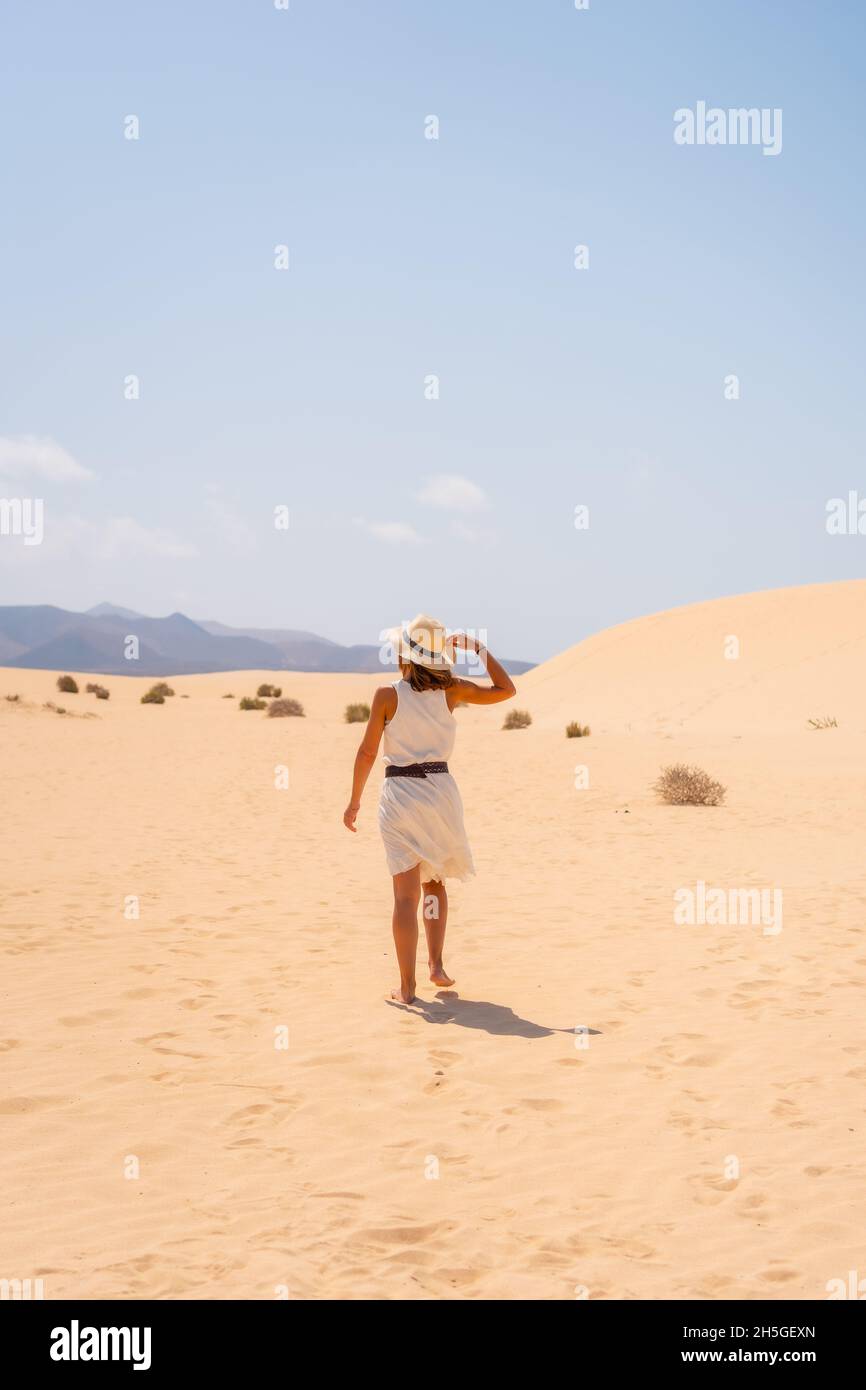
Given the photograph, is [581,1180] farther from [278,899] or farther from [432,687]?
[278,899]

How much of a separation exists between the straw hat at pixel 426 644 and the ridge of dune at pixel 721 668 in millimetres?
25703

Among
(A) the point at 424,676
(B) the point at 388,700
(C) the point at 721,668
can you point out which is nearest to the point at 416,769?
(B) the point at 388,700

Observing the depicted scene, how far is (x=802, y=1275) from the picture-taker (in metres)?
3.51

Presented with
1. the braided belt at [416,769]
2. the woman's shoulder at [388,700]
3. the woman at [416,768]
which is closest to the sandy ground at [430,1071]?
the woman at [416,768]

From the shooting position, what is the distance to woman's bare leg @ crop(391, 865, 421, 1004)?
6453 mm

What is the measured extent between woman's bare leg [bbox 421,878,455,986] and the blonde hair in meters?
1.17

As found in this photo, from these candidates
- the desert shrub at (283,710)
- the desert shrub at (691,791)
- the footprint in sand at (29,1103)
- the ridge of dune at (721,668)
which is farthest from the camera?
the desert shrub at (283,710)

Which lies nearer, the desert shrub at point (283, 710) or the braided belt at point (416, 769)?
the braided belt at point (416, 769)

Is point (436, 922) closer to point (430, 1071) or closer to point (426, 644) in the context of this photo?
point (430, 1071)

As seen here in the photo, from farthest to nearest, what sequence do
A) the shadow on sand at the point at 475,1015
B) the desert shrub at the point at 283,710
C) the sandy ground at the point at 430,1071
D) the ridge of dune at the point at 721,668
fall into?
the desert shrub at the point at 283,710, the ridge of dune at the point at 721,668, the shadow on sand at the point at 475,1015, the sandy ground at the point at 430,1071

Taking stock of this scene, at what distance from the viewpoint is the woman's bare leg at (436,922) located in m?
6.75

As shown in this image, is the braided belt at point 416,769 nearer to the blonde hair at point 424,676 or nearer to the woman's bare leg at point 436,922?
the blonde hair at point 424,676

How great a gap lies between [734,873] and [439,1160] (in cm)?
718

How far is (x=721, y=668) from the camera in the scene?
41.7 meters
